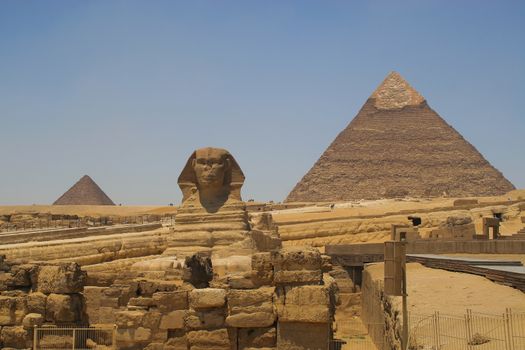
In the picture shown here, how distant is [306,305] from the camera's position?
6.96 m

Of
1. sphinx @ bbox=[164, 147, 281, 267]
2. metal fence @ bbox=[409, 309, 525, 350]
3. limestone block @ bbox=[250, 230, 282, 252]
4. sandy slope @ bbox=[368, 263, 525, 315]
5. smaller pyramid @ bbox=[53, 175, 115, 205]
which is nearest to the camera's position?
metal fence @ bbox=[409, 309, 525, 350]

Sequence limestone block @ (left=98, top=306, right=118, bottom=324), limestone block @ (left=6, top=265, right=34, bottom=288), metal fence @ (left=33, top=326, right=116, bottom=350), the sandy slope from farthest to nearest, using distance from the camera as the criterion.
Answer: limestone block @ (left=98, top=306, right=118, bottom=324) → the sandy slope → limestone block @ (left=6, top=265, right=34, bottom=288) → metal fence @ (left=33, top=326, right=116, bottom=350)

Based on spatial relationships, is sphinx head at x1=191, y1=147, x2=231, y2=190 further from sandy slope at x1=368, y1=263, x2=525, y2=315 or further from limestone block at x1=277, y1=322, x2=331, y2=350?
limestone block at x1=277, y1=322, x2=331, y2=350

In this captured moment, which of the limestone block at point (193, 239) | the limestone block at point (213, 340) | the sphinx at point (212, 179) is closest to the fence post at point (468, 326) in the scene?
the limestone block at point (213, 340)

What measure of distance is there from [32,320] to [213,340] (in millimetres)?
1894

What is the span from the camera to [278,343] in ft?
23.0

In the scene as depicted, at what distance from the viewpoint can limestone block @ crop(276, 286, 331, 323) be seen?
22.8 ft

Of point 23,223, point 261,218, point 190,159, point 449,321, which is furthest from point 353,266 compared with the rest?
point 23,223

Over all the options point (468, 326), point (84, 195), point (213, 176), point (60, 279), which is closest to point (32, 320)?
point (60, 279)

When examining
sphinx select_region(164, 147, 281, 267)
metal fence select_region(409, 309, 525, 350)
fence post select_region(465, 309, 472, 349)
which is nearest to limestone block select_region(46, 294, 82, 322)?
metal fence select_region(409, 309, 525, 350)

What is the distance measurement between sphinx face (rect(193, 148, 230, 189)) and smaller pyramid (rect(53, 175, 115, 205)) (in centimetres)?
11039

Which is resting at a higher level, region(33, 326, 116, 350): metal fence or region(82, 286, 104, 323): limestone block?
region(82, 286, 104, 323): limestone block

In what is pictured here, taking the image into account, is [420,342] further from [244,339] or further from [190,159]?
[190,159]

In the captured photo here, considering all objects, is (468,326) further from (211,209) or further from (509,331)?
(211,209)
